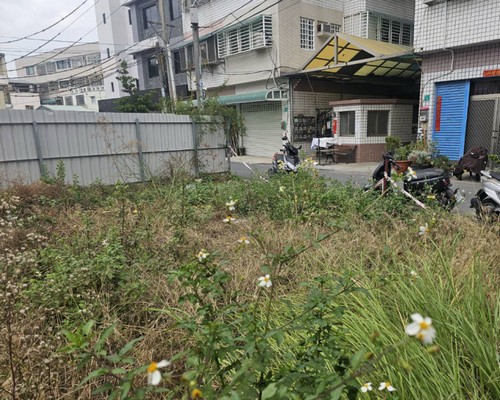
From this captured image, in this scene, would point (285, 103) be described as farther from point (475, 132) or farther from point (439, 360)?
point (439, 360)

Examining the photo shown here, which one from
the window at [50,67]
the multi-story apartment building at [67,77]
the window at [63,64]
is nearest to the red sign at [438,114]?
the multi-story apartment building at [67,77]

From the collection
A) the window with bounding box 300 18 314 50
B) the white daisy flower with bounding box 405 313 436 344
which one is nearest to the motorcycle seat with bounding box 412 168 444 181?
the white daisy flower with bounding box 405 313 436 344

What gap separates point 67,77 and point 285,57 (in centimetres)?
4019

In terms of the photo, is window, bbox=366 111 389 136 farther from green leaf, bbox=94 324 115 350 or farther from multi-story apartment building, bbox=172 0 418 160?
green leaf, bbox=94 324 115 350

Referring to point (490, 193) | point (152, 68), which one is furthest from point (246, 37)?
point (490, 193)

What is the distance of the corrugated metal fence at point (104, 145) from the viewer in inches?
275

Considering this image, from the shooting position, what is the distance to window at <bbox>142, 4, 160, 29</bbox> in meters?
26.2

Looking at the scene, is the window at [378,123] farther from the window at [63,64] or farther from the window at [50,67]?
the window at [50,67]

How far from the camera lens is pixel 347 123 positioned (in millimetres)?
14625

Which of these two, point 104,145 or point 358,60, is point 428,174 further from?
point 358,60

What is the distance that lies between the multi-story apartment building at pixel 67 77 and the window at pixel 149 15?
20.7 m

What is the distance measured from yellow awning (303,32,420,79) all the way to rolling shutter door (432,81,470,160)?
7.22 ft

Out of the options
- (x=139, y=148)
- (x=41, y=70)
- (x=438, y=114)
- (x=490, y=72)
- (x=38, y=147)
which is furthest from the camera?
(x=41, y=70)

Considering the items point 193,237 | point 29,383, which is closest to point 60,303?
point 29,383
